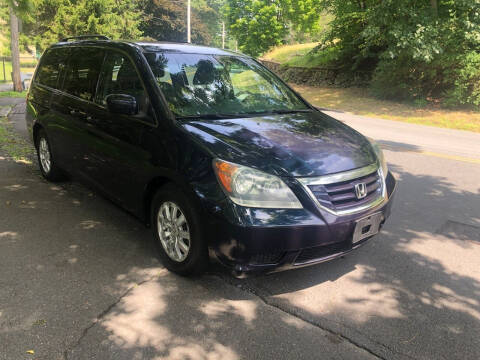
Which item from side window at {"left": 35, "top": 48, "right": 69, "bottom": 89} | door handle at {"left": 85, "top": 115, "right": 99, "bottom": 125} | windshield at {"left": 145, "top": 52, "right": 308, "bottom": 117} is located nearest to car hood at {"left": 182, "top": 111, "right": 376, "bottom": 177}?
windshield at {"left": 145, "top": 52, "right": 308, "bottom": 117}

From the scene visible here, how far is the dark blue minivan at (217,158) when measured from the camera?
2.89 metres

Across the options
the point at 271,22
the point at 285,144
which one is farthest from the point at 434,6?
the point at 271,22

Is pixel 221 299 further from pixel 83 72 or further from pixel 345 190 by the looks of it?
pixel 83 72

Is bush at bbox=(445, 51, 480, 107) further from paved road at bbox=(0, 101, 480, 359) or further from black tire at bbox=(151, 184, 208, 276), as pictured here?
black tire at bbox=(151, 184, 208, 276)

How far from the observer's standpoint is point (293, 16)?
41000mm

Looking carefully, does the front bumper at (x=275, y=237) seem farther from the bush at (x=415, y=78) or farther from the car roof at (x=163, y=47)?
the bush at (x=415, y=78)

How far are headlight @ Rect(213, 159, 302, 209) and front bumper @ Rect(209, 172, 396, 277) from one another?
5 cm

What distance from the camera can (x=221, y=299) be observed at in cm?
316

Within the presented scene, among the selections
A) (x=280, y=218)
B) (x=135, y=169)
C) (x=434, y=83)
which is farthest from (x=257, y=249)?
(x=434, y=83)

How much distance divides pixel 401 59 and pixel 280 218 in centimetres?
1605

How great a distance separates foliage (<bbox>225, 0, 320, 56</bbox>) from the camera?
40469mm

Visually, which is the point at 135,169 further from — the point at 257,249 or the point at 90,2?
the point at 90,2

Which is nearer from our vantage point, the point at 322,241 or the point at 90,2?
the point at 322,241

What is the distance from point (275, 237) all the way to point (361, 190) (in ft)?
2.66
